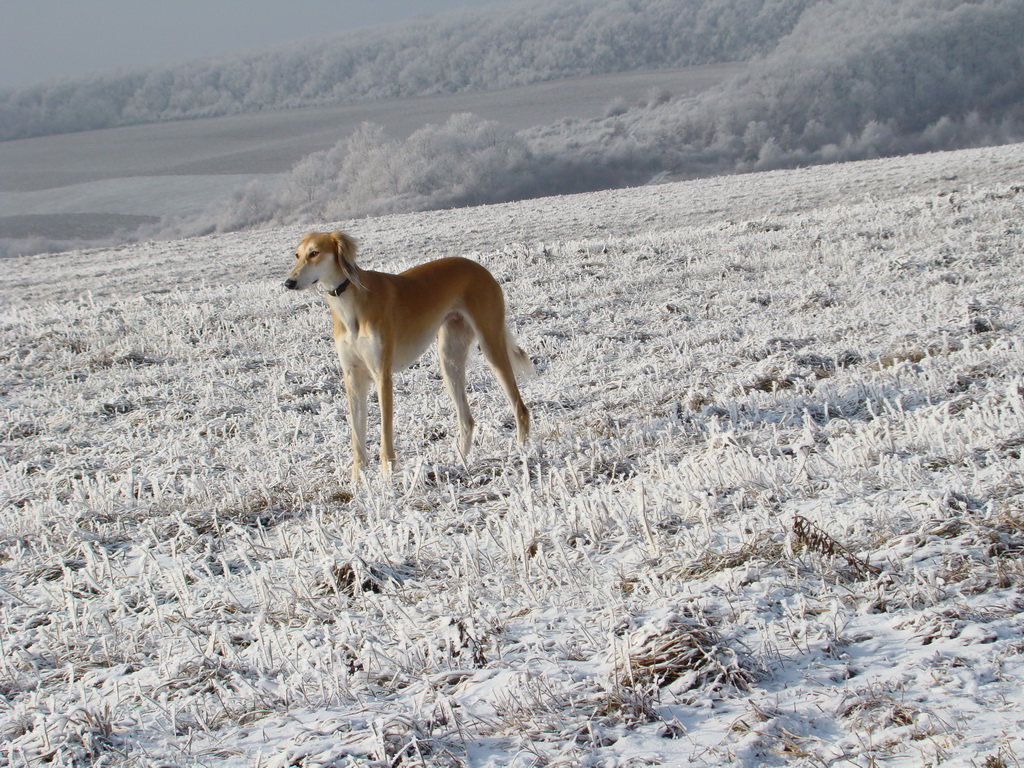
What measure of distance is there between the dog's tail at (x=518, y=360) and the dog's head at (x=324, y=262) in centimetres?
172

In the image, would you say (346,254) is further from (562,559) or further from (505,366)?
(562,559)

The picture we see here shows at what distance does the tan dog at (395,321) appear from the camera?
6.41 metres

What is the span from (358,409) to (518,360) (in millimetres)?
1704

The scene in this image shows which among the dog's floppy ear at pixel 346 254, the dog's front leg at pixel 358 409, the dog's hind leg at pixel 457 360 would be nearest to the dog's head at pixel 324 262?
the dog's floppy ear at pixel 346 254

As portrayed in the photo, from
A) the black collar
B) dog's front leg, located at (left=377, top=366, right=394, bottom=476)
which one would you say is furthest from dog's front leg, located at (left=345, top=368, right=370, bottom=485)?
the black collar

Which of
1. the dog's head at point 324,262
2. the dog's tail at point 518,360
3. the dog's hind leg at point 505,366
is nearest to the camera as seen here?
the dog's head at point 324,262

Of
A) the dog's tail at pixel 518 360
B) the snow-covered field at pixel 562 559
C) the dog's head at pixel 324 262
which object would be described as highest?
the dog's head at pixel 324 262

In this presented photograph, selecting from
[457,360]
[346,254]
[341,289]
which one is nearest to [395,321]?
[341,289]

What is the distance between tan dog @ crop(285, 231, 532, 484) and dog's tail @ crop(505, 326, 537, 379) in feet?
0.12

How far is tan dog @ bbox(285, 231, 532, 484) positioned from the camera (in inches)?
252


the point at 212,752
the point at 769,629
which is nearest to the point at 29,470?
the point at 212,752

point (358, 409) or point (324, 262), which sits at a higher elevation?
point (324, 262)

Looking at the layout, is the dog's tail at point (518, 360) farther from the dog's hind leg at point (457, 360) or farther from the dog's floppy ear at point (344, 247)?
the dog's floppy ear at point (344, 247)

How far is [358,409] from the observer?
6629 mm
